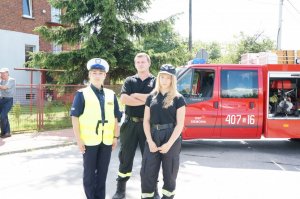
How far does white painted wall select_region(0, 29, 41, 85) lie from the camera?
21.2 metres

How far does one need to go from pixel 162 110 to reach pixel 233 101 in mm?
4579

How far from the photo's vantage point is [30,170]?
7.06 meters

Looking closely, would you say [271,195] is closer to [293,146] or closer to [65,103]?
[293,146]

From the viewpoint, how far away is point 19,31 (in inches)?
870

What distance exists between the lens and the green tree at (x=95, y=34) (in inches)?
557

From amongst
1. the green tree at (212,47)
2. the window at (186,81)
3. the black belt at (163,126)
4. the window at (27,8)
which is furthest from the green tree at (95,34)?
the green tree at (212,47)

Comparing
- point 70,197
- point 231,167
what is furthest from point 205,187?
point 70,197

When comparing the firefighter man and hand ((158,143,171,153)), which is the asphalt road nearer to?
the firefighter man

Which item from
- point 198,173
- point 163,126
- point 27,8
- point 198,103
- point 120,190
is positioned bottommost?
point 198,173

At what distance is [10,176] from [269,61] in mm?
6028

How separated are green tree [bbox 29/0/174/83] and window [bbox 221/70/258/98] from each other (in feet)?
20.0

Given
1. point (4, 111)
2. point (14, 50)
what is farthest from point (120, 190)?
point (14, 50)

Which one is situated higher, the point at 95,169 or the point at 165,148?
the point at 165,148

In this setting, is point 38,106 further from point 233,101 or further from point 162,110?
point 162,110
